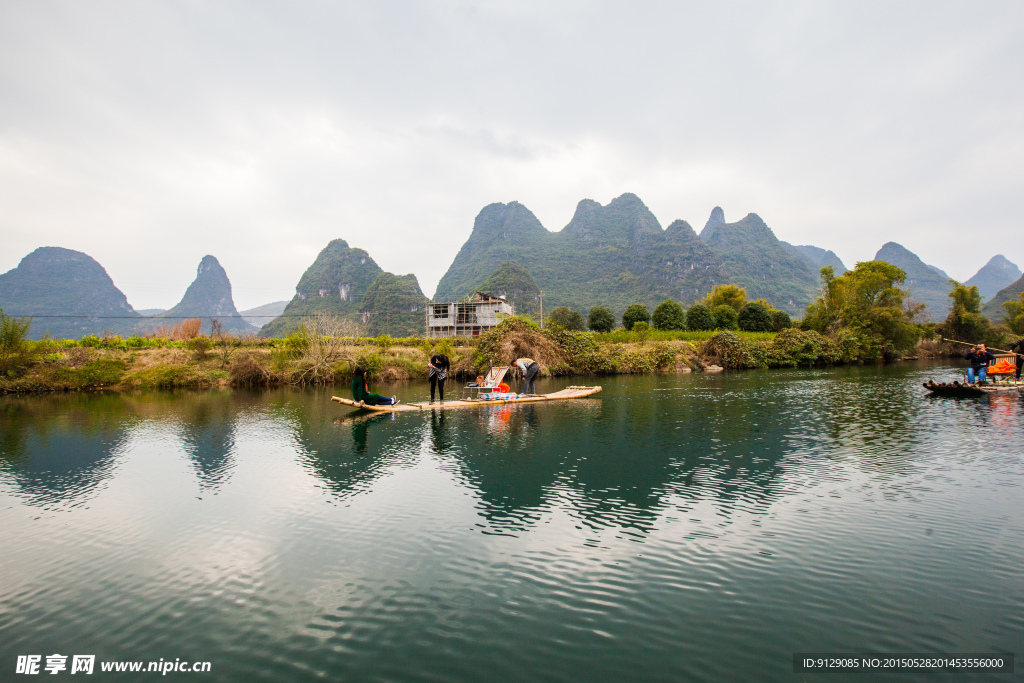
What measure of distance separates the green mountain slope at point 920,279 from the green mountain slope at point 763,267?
24.8 m

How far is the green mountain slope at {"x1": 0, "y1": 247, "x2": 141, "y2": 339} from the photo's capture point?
398 feet

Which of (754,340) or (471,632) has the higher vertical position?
(754,340)

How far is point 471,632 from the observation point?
4520 mm

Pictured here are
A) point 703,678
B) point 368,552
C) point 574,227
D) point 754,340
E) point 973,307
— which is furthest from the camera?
point 574,227

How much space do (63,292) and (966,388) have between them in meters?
186

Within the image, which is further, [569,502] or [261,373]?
[261,373]

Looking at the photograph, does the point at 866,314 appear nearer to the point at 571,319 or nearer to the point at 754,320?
the point at 754,320

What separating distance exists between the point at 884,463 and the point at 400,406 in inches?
577

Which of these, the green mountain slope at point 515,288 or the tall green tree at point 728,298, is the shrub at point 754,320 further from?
the green mountain slope at point 515,288

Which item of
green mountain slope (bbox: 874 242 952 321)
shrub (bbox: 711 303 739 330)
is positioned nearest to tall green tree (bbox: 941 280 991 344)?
shrub (bbox: 711 303 739 330)

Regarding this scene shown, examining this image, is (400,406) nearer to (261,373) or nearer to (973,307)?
(261,373)

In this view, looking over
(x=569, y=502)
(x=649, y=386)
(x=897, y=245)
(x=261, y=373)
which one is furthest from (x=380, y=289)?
(x=897, y=245)

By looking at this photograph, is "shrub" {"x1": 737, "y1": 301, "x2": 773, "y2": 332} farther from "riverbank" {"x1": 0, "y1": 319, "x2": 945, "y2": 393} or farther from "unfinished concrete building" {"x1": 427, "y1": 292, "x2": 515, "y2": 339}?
"unfinished concrete building" {"x1": 427, "y1": 292, "x2": 515, "y2": 339}

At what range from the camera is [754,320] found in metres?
53.6
